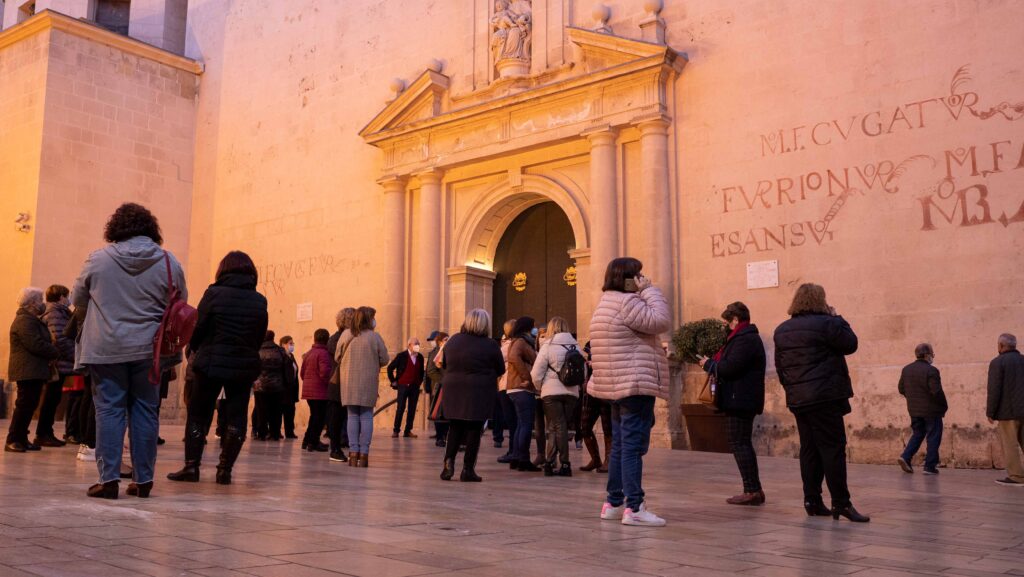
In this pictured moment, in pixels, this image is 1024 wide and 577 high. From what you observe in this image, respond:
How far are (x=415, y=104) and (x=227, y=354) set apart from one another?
1022cm

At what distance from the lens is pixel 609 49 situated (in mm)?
13570

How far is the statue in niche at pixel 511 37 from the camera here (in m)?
14.8

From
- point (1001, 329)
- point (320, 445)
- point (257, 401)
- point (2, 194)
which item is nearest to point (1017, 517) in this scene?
point (1001, 329)

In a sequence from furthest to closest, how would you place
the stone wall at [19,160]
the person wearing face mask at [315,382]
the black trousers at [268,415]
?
the stone wall at [19,160], the black trousers at [268,415], the person wearing face mask at [315,382]

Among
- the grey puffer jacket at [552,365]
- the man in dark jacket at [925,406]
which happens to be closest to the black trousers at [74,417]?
the grey puffer jacket at [552,365]

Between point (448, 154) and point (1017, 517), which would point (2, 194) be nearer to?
point (448, 154)

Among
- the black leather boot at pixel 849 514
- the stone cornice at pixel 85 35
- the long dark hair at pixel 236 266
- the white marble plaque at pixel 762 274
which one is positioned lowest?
the black leather boot at pixel 849 514

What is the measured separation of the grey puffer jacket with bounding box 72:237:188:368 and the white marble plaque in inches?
325

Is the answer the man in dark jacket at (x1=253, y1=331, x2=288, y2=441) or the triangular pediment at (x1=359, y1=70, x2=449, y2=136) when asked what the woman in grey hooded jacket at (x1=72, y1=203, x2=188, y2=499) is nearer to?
the man in dark jacket at (x1=253, y1=331, x2=288, y2=441)

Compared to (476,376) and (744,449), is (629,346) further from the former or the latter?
(476,376)

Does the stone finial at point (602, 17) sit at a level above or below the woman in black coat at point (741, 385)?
above

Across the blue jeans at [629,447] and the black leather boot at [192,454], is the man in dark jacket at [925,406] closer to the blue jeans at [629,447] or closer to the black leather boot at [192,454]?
the blue jeans at [629,447]

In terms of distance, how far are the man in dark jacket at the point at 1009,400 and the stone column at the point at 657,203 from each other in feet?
15.4

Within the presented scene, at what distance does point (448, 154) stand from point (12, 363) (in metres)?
8.20
